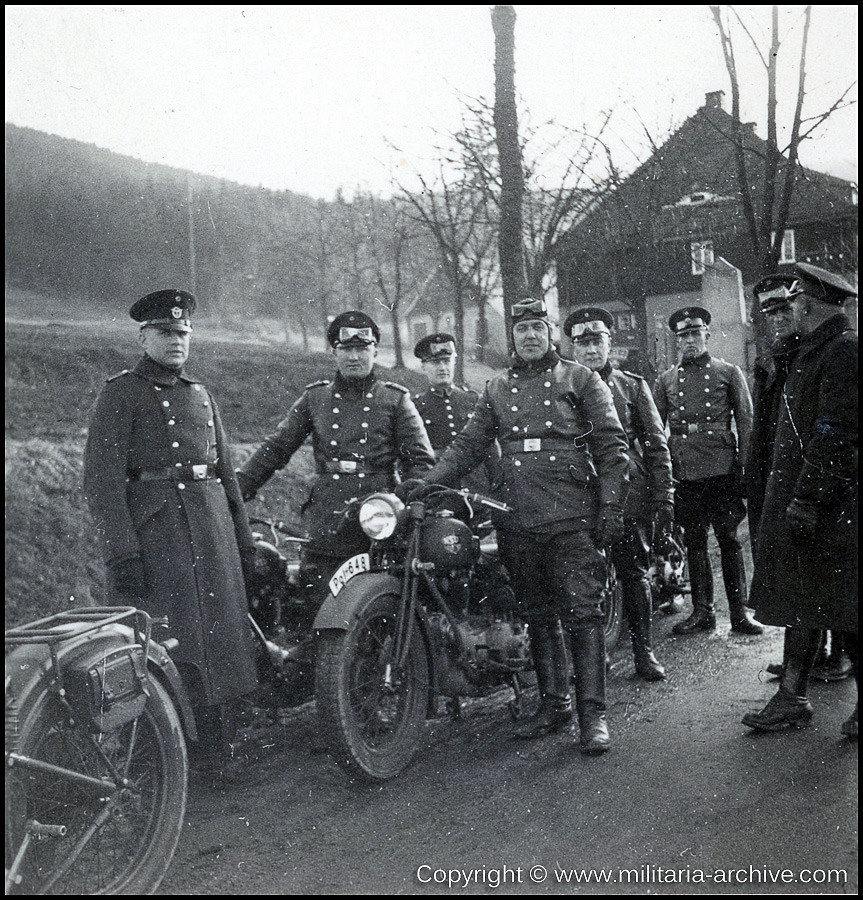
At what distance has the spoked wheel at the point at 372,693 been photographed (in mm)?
3615

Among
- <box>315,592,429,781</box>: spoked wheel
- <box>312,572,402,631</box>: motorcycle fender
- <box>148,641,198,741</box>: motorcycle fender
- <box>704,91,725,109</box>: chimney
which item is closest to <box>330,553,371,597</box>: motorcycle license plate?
<box>312,572,402,631</box>: motorcycle fender

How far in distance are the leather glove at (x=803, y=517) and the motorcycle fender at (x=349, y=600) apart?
1681 mm

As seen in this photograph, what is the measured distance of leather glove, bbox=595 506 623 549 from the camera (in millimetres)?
4191

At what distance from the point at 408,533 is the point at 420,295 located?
1809mm

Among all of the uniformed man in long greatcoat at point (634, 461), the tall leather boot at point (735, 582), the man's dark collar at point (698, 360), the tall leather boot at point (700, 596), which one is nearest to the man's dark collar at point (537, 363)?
the uniformed man in long greatcoat at point (634, 461)

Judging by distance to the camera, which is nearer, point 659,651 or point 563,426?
point 563,426

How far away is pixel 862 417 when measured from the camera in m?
3.24

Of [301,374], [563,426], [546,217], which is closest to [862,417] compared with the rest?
[563,426]

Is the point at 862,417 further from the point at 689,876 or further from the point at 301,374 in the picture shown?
the point at 301,374

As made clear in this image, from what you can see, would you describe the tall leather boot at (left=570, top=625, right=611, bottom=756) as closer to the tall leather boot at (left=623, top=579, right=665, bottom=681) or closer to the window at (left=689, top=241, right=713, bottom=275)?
the tall leather boot at (left=623, top=579, right=665, bottom=681)

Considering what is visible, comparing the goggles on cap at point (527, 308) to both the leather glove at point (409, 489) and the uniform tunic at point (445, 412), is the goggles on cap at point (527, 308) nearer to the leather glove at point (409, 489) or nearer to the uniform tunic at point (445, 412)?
the leather glove at point (409, 489)

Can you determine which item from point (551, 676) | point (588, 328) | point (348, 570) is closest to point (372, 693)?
point (348, 570)

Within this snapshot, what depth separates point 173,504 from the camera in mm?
3879

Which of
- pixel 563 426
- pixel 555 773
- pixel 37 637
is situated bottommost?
pixel 555 773
